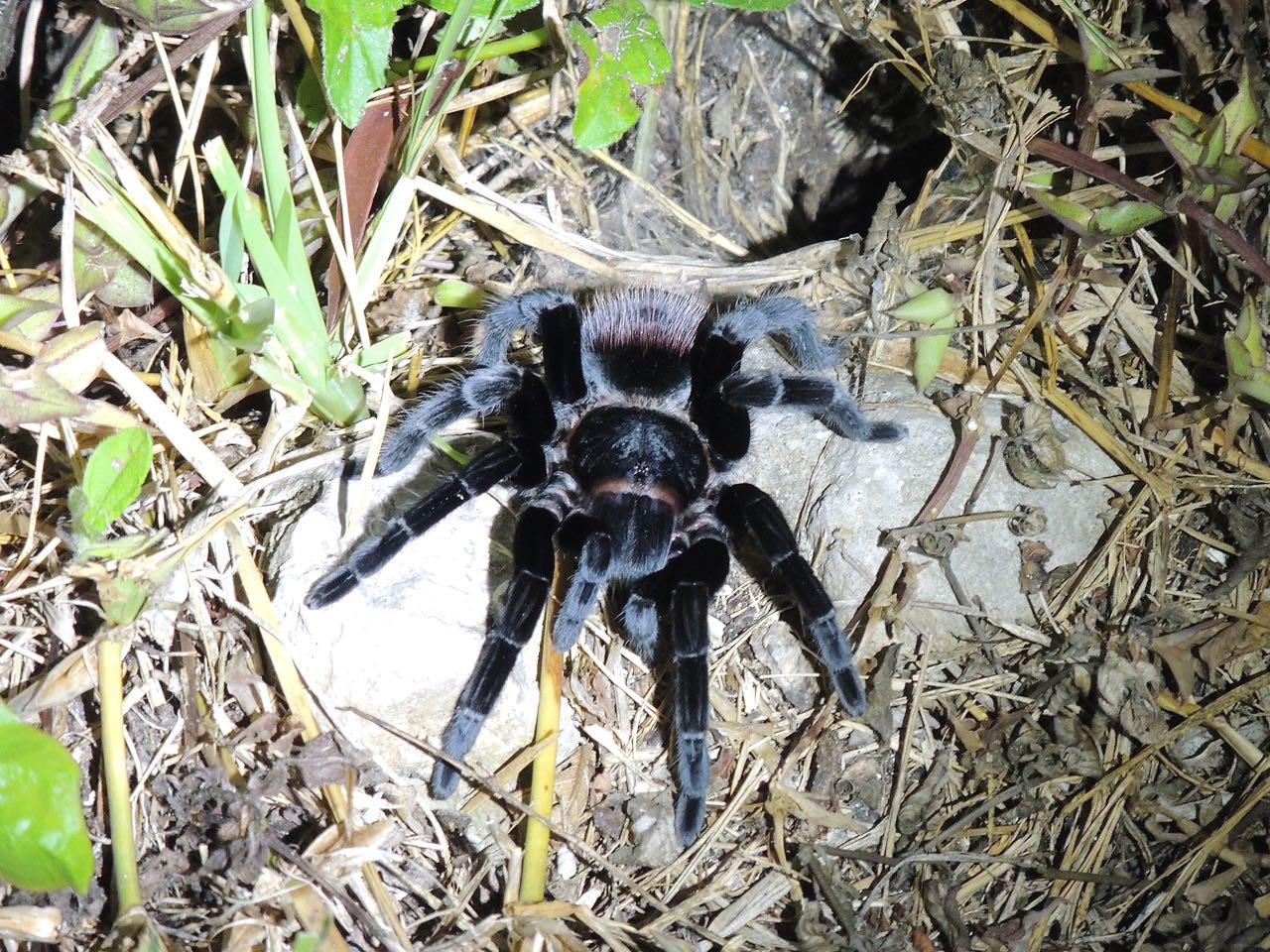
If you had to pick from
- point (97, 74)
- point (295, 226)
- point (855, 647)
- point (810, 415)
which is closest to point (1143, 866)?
point (855, 647)

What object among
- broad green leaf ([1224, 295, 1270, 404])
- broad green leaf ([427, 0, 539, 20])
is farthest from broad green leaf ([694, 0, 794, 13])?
Result: broad green leaf ([1224, 295, 1270, 404])

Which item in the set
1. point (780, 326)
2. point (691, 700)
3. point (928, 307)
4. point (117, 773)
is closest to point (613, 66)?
point (780, 326)

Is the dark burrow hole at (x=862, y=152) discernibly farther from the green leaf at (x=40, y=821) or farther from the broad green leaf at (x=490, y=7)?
the green leaf at (x=40, y=821)

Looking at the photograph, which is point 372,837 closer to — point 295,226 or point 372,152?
point 295,226

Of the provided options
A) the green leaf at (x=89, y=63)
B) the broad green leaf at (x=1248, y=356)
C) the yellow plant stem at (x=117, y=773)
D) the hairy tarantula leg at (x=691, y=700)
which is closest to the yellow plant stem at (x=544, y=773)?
the hairy tarantula leg at (x=691, y=700)

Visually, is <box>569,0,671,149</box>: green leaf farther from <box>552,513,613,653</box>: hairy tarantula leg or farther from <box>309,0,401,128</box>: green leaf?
<box>552,513,613,653</box>: hairy tarantula leg

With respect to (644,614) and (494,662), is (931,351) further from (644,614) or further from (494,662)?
(494,662)

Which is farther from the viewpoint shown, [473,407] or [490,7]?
[473,407]
